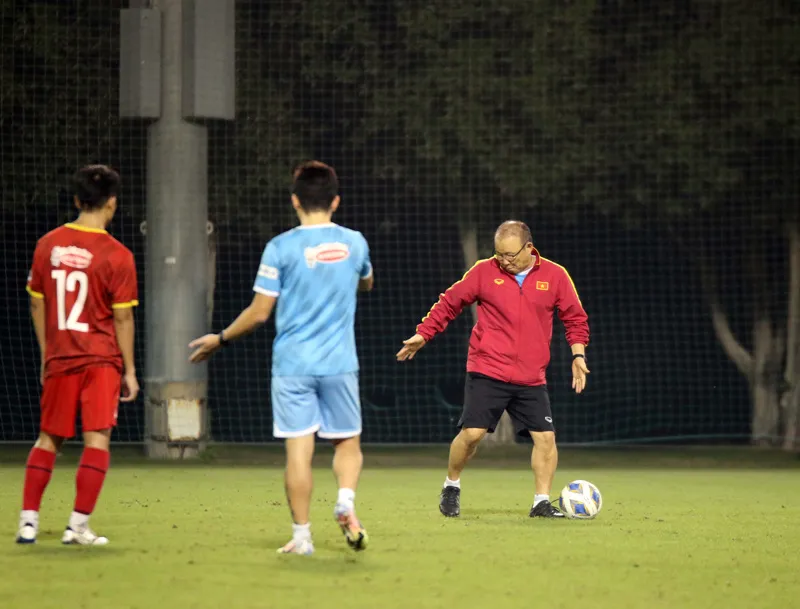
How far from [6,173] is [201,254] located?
327cm

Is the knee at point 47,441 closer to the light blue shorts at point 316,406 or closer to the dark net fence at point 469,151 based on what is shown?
the light blue shorts at point 316,406

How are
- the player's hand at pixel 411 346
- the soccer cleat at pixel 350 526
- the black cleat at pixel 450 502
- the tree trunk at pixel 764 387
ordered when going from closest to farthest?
the soccer cleat at pixel 350 526 < the player's hand at pixel 411 346 < the black cleat at pixel 450 502 < the tree trunk at pixel 764 387

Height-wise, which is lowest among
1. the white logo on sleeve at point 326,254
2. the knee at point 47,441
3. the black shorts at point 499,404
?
the black shorts at point 499,404

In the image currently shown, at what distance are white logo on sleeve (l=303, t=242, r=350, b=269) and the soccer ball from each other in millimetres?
2885

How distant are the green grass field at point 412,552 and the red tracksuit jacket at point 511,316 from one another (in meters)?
0.96

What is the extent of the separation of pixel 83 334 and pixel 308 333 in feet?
3.66

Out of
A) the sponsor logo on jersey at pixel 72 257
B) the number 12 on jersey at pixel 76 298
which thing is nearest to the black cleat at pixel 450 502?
the number 12 on jersey at pixel 76 298

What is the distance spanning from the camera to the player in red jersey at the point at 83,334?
23.7 feet

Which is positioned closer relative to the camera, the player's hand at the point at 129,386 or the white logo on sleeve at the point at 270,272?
the white logo on sleeve at the point at 270,272

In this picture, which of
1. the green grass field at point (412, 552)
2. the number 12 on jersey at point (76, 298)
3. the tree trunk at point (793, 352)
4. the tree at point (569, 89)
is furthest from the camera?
the tree trunk at point (793, 352)

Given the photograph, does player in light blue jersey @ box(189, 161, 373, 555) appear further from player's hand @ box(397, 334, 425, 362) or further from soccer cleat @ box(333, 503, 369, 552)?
player's hand @ box(397, 334, 425, 362)

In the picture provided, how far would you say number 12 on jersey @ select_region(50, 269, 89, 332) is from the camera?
7.22 m

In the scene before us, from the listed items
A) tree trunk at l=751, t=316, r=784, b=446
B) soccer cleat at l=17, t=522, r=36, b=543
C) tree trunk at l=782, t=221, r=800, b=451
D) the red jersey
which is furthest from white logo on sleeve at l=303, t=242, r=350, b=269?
tree trunk at l=751, t=316, r=784, b=446

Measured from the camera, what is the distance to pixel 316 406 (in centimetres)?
711
